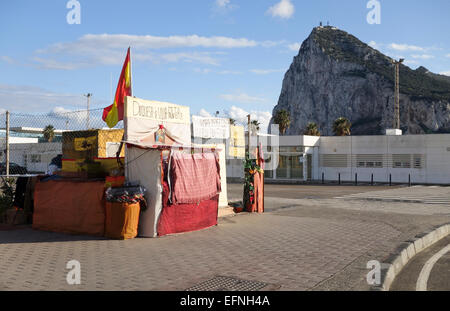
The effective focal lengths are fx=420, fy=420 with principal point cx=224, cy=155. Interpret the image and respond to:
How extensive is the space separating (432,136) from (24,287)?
3528 centimetres

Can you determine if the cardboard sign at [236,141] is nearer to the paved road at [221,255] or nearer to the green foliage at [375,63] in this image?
the paved road at [221,255]

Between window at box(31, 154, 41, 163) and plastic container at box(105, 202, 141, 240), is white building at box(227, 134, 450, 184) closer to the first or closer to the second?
window at box(31, 154, 41, 163)

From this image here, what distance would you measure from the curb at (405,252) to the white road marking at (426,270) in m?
0.38

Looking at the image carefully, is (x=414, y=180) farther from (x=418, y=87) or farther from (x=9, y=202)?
(x=418, y=87)

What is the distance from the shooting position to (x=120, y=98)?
11727 millimetres

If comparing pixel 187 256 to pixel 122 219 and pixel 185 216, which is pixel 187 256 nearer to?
pixel 122 219

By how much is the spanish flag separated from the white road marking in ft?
27.1

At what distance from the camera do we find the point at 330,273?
261 inches

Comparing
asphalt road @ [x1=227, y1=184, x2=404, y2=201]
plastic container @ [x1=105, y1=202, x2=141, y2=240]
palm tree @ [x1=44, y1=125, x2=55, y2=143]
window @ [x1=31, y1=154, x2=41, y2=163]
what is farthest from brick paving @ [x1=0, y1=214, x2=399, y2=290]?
palm tree @ [x1=44, y1=125, x2=55, y2=143]

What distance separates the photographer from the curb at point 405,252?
6.46 m

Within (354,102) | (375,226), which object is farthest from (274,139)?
(354,102)

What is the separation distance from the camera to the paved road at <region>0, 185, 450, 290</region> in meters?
6.15

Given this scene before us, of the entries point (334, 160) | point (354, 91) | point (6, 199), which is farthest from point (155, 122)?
point (354, 91)

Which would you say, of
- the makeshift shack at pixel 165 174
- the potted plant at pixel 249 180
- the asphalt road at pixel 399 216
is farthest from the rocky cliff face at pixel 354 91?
the makeshift shack at pixel 165 174
